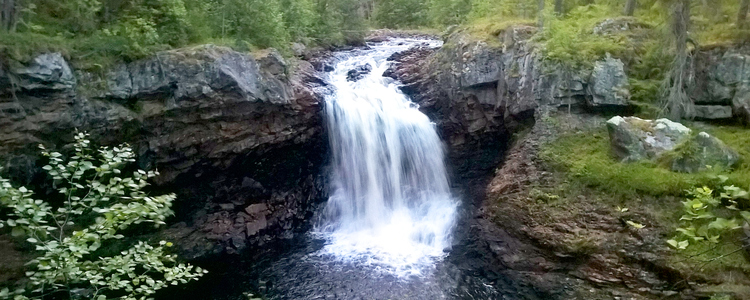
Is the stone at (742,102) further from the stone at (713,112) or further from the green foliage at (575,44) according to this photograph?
the green foliage at (575,44)

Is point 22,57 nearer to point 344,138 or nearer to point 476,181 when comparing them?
point 344,138

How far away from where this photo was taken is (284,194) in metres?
13.7

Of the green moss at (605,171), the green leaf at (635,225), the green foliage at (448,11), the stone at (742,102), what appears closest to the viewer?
the green leaf at (635,225)

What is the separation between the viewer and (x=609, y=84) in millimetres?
11688

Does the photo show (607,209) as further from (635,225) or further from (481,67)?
(481,67)

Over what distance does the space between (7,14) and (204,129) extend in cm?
435

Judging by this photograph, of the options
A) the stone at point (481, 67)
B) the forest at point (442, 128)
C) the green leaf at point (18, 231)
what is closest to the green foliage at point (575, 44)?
the forest at point (442, 128)

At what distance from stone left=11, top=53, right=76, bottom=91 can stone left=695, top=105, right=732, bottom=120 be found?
13.8 meters

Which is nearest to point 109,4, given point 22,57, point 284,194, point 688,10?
point 22,57

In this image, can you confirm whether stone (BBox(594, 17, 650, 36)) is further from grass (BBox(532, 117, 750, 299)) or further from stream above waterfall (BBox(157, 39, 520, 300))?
stream above waterfall (BBox(157, 39, 520, 300))

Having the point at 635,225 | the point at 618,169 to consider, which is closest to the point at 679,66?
the point at 618,169

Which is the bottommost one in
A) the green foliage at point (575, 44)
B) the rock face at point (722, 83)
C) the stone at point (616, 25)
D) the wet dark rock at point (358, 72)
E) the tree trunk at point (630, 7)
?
the rock face at point (722, 83)

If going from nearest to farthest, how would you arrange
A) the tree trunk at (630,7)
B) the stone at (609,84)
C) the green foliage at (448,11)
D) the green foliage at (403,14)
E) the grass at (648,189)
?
the grass at (648,189) → the stone at (609,84) → the tree trunk at (630,7) → the green foliage at (448,11) → the green foliage at (403,14)

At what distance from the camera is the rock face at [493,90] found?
38.7ft
